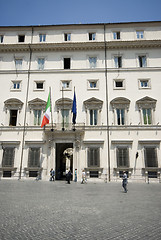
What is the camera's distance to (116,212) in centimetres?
786

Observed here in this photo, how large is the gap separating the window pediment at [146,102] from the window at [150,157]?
5.47m

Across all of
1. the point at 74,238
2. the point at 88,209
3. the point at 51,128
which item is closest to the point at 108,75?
the point at 51,128

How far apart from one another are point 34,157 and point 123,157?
1110 cm

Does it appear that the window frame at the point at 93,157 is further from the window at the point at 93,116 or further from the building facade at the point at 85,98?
the window at the point at 93,116

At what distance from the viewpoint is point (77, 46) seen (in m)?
25.6

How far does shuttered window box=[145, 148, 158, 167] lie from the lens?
20891 mm

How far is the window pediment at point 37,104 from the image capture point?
23.7 m

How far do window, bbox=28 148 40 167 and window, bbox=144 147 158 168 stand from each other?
43.6ft

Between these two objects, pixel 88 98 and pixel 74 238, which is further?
pixel 88 98

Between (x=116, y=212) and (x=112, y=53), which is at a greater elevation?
(x=112, y=53)

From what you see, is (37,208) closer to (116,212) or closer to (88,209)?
(88,209)

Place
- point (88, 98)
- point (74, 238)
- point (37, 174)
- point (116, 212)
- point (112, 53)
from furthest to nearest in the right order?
point (112, 53)
point (88, 98)
point (37, 174)
point (116, 212)
point (74, 238)

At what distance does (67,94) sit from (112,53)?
9.10 meters

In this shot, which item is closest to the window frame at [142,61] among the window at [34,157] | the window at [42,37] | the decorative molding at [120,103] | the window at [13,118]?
the decorative molding at [120,103]
